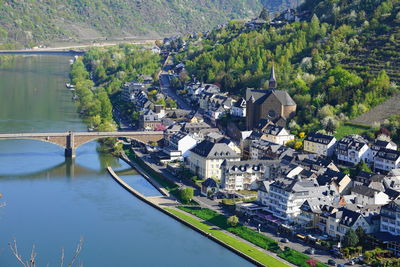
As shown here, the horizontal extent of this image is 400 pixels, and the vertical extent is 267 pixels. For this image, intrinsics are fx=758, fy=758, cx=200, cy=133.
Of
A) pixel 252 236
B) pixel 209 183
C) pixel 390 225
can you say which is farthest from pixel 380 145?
pixel 252 236

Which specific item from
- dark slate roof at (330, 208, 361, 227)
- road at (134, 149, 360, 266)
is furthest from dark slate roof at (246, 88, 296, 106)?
dark slate roof at (330, 208, 361, 227)

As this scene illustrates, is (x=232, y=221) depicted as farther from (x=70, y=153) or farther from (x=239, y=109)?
(x=239, y=109)

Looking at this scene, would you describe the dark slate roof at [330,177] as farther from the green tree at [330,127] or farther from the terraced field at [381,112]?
the terraced field at [381,112]

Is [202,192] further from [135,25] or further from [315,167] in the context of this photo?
[135,25]

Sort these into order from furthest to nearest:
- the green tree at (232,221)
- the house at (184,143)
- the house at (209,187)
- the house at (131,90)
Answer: the house at (131,90)
the house at (184,143)
the house at (209,187)
the green tree at (232,221)

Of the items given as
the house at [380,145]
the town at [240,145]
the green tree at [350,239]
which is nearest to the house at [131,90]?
the town at [240,145]

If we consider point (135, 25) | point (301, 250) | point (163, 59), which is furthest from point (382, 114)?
point (135, 25)

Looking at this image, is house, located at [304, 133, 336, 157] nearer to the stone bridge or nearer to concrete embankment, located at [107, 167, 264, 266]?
the stone bridge
